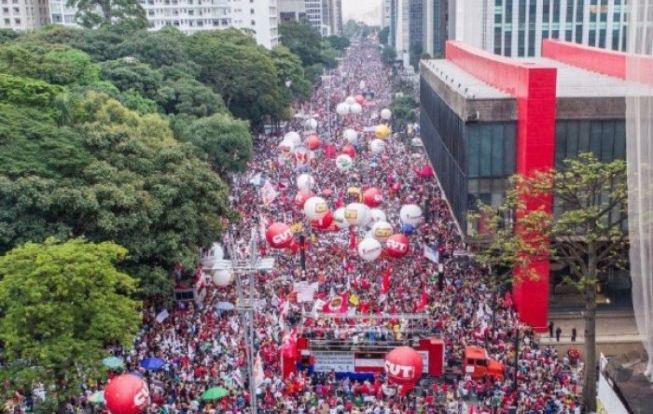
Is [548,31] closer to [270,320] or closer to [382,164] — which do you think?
[382,164]

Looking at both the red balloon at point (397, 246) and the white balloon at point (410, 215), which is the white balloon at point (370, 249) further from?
the white balloon at point (410, 215)

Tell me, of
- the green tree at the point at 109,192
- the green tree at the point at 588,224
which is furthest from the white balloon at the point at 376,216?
the green tree at the point at 588,224

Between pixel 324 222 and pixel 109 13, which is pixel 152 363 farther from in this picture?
pixel 109 13

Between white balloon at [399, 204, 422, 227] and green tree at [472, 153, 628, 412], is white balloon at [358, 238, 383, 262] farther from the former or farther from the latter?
green tree at [472, 153, 628, 412]

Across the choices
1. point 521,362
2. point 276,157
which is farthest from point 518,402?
point 276,157

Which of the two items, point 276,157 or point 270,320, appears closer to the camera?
point 270,320

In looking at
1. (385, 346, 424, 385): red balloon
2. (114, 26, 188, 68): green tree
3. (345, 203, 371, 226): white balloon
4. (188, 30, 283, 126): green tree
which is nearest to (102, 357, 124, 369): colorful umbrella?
(385, 346, 424, 385): red balloon

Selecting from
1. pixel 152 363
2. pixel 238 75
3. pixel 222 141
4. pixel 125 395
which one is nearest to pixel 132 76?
pixel 222 141
